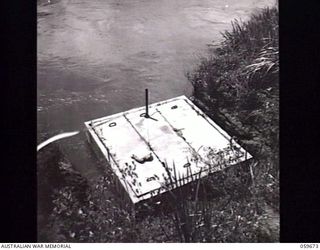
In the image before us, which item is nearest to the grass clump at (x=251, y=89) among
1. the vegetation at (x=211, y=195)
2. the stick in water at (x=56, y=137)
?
the vegetation at (x=211, y=195)

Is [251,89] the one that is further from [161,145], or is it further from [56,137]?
[56,137]

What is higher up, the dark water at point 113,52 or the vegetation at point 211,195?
the dark water at point 113,52

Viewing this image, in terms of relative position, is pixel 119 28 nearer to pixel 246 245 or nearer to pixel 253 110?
pixel 253 110

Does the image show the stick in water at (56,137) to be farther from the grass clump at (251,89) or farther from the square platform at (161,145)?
the grass clump at (251,89)

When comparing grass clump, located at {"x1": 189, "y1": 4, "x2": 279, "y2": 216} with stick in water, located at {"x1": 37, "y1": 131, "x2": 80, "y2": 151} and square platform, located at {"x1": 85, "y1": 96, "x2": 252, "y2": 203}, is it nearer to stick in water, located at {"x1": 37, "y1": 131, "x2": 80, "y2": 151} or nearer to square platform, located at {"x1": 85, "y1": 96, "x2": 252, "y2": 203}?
square platform, located at {"x1": 85, "y1": 96, "x2": 252, "y2": 203}

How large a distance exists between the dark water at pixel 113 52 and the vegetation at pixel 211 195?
6 cm

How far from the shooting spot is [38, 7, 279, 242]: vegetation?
139 cm

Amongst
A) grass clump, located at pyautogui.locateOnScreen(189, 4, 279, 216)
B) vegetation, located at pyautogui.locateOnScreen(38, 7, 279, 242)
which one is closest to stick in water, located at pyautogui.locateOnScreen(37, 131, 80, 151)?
vegetation, located at pyautogui.locateOnScreen(38, 7, 279, 242)

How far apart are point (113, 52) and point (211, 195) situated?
21.3 inches

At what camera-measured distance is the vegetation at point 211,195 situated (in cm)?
139

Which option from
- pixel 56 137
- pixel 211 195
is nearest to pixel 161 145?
pixel 211 195

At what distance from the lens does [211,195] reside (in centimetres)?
140

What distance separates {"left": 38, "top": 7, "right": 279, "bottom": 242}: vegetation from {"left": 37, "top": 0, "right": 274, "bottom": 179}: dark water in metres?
0.06
